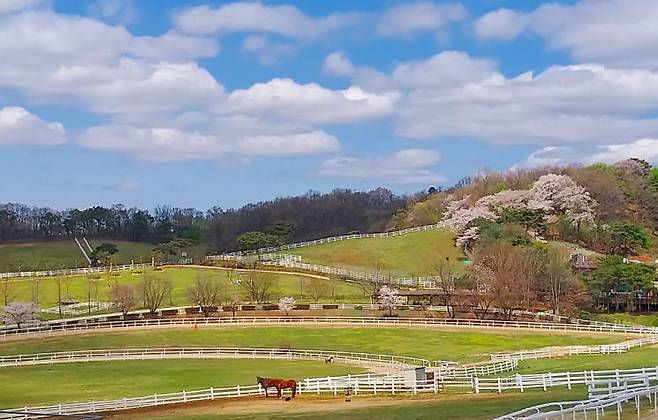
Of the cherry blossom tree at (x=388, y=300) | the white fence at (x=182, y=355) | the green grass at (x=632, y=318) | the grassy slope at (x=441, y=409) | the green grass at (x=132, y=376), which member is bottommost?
the green grass at (x=132, y=376)

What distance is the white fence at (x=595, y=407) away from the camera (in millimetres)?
17609

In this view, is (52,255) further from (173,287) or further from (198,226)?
(173,287)

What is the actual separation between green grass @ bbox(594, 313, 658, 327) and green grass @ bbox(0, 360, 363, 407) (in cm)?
3473

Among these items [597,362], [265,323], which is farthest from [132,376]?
[265,323]

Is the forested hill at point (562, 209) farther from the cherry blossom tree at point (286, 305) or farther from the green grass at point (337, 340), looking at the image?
the green grass at point (337, 340)

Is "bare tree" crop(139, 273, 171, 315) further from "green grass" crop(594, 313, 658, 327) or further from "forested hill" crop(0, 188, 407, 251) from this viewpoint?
"forested hill" crop(0, 188, 407, 251)

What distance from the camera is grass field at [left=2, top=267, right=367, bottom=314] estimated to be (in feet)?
314

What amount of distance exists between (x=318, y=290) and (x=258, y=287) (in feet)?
22.2

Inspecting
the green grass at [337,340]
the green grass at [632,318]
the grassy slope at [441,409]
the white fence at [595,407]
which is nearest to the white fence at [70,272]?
the green grass at [337,340]

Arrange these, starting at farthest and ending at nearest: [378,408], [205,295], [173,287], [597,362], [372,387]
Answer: [173,287] → [205,295] → [597,362] → [372,387] → [378,408]

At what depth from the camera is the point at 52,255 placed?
160 metres

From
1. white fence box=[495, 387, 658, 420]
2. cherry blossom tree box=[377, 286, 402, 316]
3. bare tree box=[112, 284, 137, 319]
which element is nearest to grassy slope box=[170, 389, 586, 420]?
white fence box=[495, 387, 658, 420]

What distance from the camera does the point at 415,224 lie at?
500 ft

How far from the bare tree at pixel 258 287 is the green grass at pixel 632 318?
3543 centimetres
